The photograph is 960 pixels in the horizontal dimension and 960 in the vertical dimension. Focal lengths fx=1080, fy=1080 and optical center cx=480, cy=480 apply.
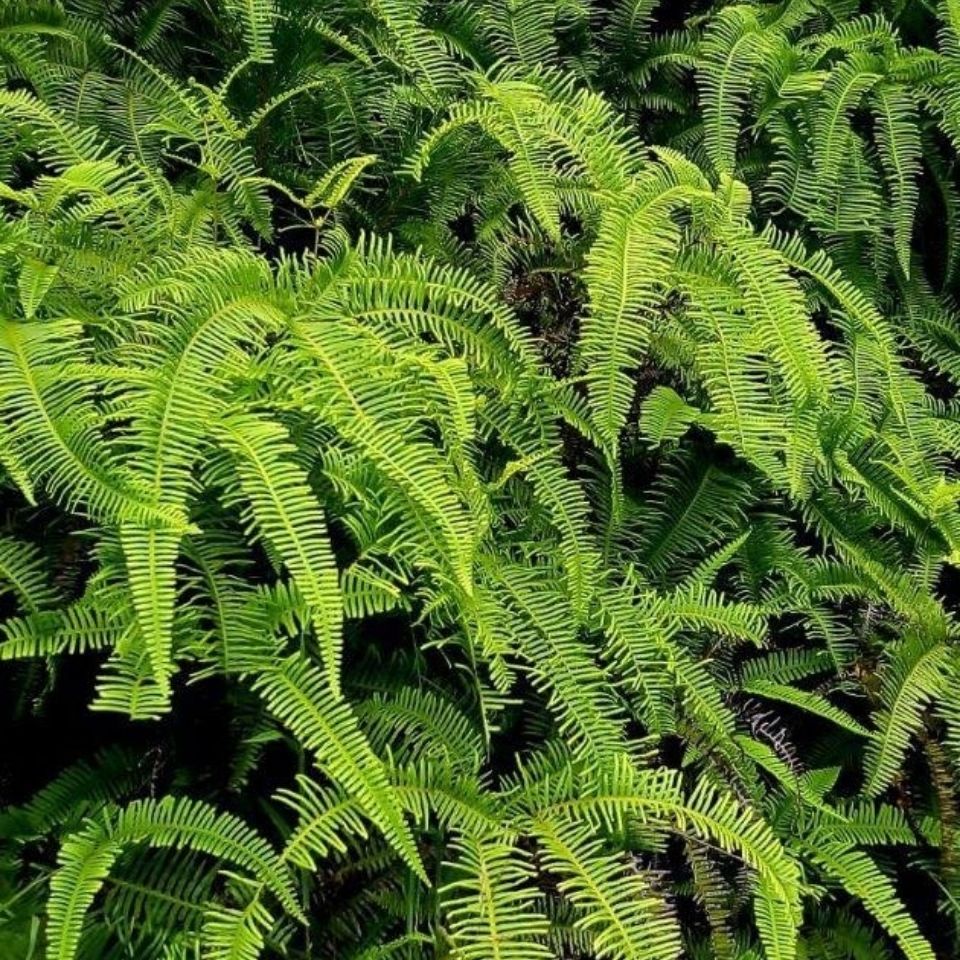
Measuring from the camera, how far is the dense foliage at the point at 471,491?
176cm

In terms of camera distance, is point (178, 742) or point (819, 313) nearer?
point (178, 742)

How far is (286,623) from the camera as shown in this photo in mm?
1812

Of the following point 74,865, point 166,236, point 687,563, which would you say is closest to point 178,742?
point 74,865

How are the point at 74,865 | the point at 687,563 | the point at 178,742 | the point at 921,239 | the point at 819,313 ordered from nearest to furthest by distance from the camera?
1. the point at 74,865
2. the point at 178,742
3. the point at 687,563
4. the point at 819,313
5. the point at 921,239

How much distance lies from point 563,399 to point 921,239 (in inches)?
60.2

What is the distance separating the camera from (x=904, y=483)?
259cm

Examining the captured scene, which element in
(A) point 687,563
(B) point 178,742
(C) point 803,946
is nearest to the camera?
(B) point 178,742

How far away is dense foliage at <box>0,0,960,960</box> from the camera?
176 centimetres

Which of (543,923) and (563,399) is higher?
(563,399)

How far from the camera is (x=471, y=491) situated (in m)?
2.01

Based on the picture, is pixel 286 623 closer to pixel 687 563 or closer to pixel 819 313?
pixel 687 563

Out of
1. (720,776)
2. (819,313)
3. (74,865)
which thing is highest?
(819,313)

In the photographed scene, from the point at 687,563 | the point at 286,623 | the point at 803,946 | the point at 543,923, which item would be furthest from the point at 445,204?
the point at 803,946

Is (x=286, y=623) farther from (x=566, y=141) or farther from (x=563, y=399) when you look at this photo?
(x=566, y=141)
